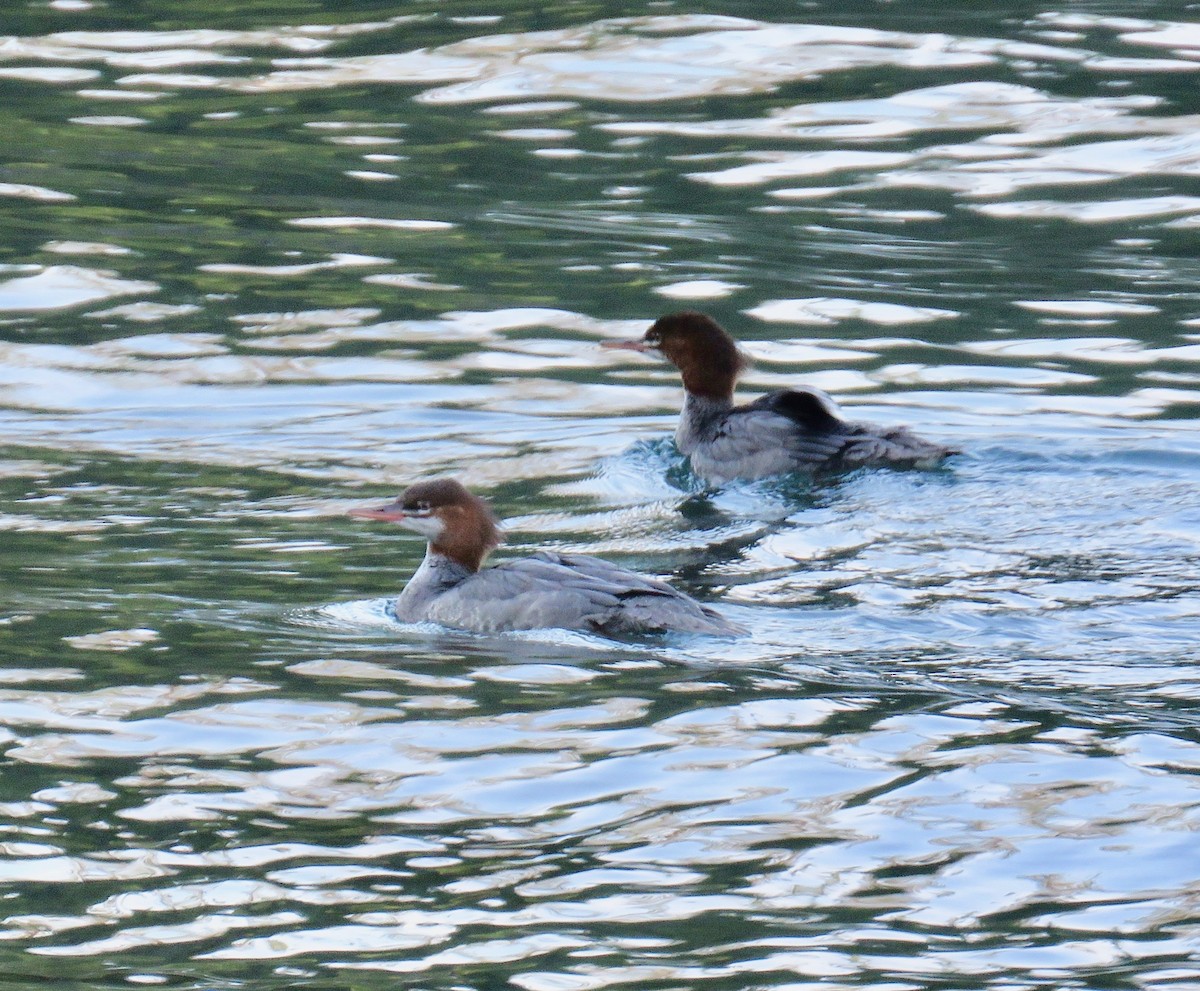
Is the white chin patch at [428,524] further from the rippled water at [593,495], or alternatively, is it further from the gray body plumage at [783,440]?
the gray body plumage at [783,440]

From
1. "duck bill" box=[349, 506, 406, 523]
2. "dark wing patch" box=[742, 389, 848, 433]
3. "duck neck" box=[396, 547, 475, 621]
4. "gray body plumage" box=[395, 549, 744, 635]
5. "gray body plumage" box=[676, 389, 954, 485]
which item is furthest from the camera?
"dark wing patch" box=[742, 389, 848, 433]

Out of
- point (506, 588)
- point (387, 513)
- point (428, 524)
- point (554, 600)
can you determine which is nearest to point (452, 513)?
point (428, 524)

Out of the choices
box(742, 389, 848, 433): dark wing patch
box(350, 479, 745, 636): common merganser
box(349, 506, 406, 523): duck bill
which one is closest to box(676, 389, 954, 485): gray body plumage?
box(742, 389, 848, 433): dark wing patch

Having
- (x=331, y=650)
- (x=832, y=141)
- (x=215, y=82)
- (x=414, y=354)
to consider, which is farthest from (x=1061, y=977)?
(x=215, y=82)

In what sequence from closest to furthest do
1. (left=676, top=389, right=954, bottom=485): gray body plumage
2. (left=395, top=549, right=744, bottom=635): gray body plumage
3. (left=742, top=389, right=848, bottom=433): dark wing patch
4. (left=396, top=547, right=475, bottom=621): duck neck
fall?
(left=395, top=549, right=744, bottom=635): gray body plumage, (left=396, top=547, right=475, bottom=621): duck neck, (left=676, top=389, right=954, bottom=485): gray body plumage, (left=742, top=389, right=848, bottom=433): dark wing patch

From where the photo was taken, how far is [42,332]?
47.8ft

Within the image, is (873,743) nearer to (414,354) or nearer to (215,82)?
(414,354)

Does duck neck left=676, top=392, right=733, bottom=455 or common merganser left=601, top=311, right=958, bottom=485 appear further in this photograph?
duck neck left=676, top=392, right=733, bottom=455

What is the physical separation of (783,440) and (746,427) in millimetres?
334

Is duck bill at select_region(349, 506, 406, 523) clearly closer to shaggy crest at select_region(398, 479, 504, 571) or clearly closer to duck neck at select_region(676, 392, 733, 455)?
shaggy crest at select_region(398, 479, 504, 571)

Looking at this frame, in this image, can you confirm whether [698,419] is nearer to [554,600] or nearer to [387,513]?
[387,513]

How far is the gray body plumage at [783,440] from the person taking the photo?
447 inches

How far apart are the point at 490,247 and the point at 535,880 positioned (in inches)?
404

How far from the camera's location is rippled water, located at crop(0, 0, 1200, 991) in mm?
6223
